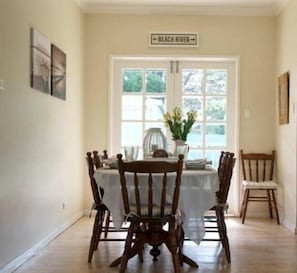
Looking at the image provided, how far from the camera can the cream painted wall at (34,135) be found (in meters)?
3.16

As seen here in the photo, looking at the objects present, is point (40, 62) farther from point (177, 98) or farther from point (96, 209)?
point (177, 98)

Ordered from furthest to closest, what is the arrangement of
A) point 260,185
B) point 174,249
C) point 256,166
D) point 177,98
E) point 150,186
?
point 177,98
point 256,166
point 260,185
point 174,249
point 150,186

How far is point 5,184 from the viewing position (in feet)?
10.2

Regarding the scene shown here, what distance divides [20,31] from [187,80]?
2.94m

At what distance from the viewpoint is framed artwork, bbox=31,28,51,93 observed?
374 cm

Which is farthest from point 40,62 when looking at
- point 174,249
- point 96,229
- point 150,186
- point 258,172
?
point 258,172

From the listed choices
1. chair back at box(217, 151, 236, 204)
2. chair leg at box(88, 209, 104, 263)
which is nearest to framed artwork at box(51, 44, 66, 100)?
chair leg at box(88, 209, 104, 263)

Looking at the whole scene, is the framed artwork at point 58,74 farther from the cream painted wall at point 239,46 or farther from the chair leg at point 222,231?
the chair leg at point 222,231

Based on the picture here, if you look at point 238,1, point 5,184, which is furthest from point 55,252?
point 238,1

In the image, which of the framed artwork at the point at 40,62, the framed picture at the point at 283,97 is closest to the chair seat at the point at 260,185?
the framed picture at the point at 283,97

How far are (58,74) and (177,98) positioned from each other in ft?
6.27

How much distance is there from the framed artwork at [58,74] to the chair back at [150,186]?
1606 millimetres

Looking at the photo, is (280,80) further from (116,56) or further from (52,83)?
(52,83)

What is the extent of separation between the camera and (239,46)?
5.80 meters
